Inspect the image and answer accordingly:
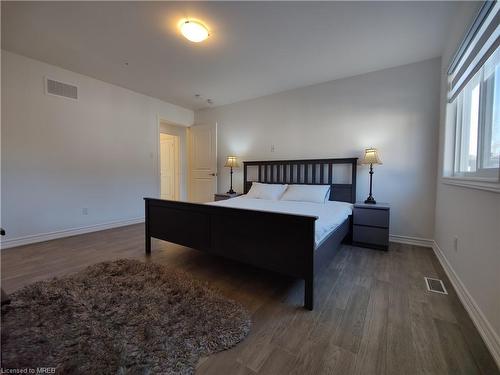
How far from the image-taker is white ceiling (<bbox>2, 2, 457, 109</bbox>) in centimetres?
201

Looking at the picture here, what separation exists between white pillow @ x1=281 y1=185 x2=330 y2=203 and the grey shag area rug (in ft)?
6.39

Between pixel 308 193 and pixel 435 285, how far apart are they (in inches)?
67.9

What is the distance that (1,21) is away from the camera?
221 centimetres

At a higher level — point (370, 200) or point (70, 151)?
point (70, 151)

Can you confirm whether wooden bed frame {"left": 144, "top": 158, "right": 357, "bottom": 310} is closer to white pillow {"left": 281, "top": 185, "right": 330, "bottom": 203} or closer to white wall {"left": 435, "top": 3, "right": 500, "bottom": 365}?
white pillow {"left": 281, "top": 185, "right": 330, "bottom": 203}

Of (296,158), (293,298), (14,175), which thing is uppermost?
(296,158)

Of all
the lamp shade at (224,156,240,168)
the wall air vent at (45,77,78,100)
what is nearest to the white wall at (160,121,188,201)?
the lamp shade at (224,156,240,168)

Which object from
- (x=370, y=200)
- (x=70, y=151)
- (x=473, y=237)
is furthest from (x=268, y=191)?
(x=70, y=151)

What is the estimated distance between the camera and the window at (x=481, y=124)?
1.49 m

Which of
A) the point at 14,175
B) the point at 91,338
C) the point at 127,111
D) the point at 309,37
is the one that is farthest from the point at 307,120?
the point at 14,175

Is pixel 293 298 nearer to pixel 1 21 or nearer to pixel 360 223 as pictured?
pixel 360 223

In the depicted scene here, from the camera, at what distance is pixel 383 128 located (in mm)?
3139

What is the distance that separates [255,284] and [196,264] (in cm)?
76
